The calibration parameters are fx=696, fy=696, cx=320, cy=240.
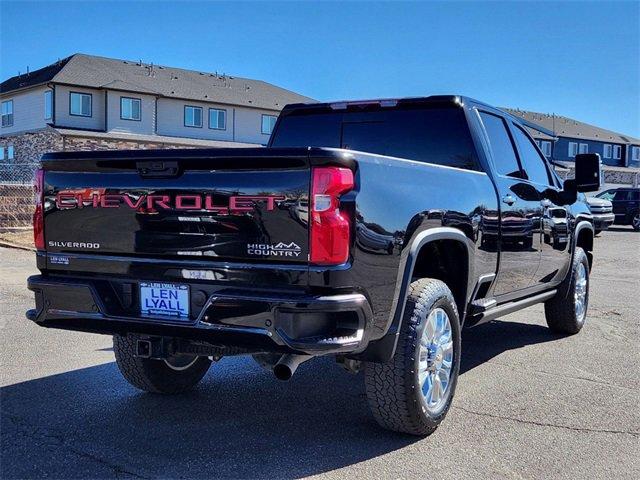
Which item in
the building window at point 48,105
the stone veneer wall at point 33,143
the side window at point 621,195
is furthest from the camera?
the building window at point 48,105

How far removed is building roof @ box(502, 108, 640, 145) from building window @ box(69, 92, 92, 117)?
31.4m

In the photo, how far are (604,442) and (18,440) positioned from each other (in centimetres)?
339

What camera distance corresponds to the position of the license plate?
362 centimetres

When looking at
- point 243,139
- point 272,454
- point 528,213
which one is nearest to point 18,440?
point 272,454

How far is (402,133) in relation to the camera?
5371 millimetres

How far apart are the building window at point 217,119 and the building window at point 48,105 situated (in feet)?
28.1

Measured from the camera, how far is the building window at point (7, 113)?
1526 inches

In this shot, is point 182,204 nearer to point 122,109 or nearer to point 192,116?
point 122,109

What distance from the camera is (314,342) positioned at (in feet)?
10.9

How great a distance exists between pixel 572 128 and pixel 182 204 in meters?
59.4

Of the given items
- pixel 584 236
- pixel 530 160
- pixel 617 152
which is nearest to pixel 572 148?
pixel 617 152

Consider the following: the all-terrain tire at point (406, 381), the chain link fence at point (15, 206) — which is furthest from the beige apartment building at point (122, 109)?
the all-terrain tire at point (406, 381)

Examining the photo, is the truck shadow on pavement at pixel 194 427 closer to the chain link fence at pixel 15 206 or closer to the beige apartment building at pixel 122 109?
the chain link fence at pixel 15 206

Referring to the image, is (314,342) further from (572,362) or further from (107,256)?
(572,362)
